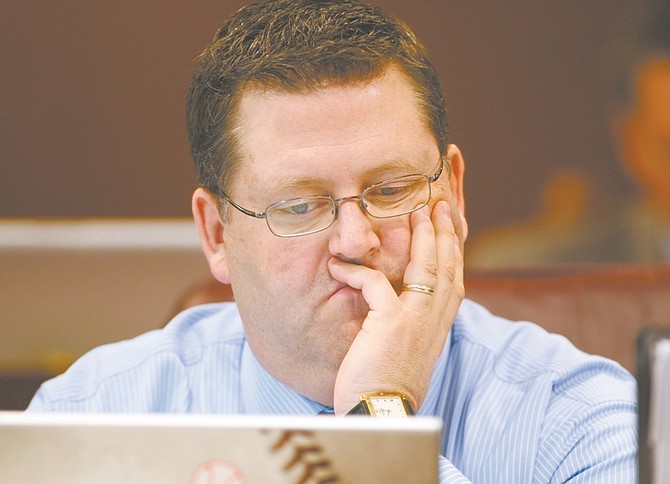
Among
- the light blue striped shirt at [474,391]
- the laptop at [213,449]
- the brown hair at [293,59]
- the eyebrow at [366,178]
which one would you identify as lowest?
the light blue striped shirt at [474,391]

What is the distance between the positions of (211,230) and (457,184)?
452mm

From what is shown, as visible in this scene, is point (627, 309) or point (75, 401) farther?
point (627, 309)

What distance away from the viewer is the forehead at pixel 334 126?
4.69ft

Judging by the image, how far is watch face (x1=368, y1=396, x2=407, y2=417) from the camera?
1.17 meters

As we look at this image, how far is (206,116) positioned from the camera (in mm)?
1612

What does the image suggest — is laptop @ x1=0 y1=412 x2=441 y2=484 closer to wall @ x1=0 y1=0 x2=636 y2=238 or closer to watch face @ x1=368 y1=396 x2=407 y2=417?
watch face @ x1=368 y1=396 x2=407 y2=417

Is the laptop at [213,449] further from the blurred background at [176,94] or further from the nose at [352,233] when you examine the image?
the blurred background at [176,94]

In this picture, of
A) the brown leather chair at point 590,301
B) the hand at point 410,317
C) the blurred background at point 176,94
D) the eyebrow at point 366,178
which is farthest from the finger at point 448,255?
the blurred background at point 176,94

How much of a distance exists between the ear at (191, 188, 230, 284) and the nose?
288 mm

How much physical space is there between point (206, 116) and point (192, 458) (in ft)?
3.12

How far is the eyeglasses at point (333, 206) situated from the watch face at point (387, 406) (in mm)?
330

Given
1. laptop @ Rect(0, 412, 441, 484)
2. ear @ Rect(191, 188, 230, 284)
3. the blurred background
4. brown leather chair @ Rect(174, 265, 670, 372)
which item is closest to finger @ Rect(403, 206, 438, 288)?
ear @ Rect(191, 188, 230, 284)

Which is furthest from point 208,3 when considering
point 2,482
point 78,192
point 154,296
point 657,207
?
point 2,482

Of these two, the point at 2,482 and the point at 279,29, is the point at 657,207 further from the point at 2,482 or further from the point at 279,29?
the point at 2,482
